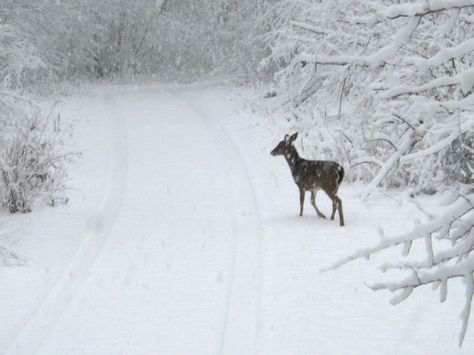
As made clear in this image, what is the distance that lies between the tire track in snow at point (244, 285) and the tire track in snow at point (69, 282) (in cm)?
177

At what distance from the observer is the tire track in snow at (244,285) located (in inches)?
234

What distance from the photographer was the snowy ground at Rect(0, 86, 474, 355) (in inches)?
237

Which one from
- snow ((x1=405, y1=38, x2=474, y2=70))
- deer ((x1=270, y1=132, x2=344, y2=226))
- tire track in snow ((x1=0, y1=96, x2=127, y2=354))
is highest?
snow ((x1=405, y1=38, x2=474, y2=70))

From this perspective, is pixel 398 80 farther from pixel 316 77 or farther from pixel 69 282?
pixel 69 282

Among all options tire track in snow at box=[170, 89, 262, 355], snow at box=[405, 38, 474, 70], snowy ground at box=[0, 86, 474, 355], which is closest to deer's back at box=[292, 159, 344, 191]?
snowy ground at box=[0, 86, 474, 355]

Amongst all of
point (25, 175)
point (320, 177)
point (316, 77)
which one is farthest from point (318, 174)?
point (25, 175)

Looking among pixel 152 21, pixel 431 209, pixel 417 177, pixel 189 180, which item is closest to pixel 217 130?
pixel 189 180

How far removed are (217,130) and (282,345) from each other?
13.4 m

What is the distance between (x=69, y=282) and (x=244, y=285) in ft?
6.83

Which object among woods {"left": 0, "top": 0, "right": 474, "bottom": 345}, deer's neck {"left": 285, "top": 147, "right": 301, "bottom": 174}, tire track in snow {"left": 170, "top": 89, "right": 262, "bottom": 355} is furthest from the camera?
deer's neck {"left": 285, "top": 147, "right": 301, "bottom": 174}

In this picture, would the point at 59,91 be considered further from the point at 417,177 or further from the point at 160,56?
the point at 417,177

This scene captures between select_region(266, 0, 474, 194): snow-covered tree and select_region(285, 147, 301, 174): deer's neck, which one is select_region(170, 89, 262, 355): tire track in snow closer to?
select_region(285, 147, 301, 174): deer's neck

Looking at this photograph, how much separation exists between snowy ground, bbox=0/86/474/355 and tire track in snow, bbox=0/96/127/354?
0.07ft

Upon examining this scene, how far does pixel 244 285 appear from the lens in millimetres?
7344
